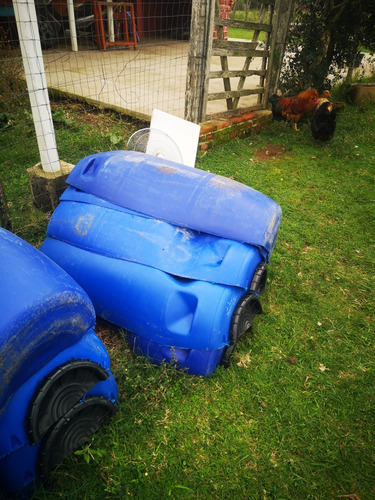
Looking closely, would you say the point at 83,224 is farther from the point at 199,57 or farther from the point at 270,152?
the point at 270,152

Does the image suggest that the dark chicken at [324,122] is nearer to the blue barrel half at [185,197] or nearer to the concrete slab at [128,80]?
the concrete slab at [128,80]

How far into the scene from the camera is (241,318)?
2252 millimetres

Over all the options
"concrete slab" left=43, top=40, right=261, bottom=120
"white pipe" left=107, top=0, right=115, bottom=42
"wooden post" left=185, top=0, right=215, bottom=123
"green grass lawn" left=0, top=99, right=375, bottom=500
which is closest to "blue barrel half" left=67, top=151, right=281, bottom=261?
"green grass lawn" left=0, top=99, right=375, bottom=500

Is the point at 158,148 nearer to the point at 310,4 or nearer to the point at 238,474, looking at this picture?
the point at 238,474

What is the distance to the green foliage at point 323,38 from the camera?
21.5 ft

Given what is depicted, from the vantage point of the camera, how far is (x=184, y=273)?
6.97 ft

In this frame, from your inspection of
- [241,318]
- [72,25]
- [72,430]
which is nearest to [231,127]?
[241,318]

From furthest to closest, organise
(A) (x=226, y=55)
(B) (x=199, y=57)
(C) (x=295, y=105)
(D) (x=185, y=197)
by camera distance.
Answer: (C) (x=295, y=105)
(A) (x=226, y=55)
(B) (x=199, y=57)
(D) (x=185, y=197)

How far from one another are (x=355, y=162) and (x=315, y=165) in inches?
26.5

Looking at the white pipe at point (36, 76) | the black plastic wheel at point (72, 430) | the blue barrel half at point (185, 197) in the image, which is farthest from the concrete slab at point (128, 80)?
the black plastic wheel at point (72, 430)

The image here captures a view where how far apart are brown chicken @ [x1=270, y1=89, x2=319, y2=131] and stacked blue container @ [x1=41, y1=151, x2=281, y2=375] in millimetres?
4682

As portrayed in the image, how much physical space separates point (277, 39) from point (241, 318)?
18.9 ft

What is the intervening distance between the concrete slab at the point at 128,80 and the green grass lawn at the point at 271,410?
315 centimetres

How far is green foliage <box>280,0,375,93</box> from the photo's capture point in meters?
6.54
